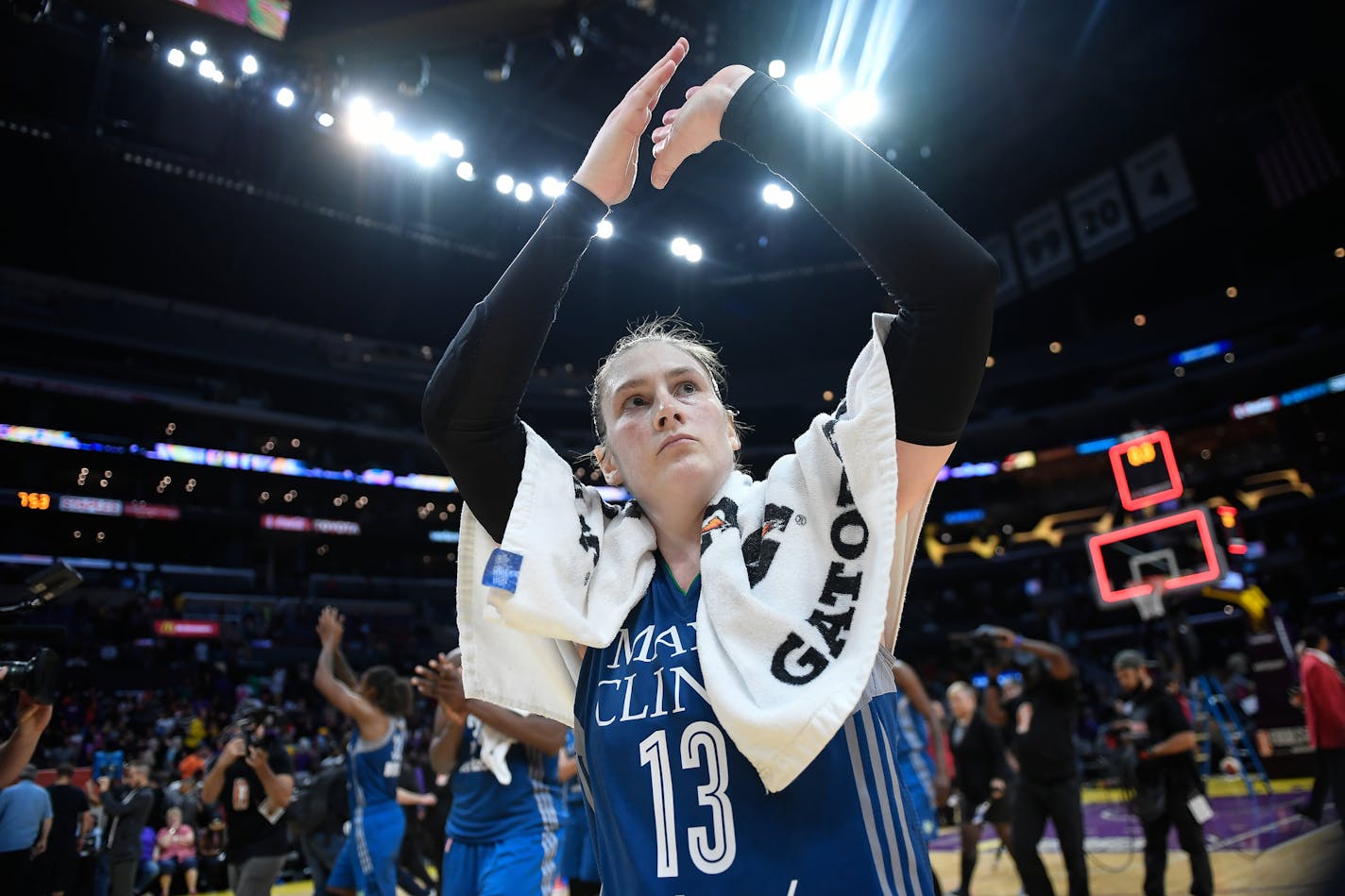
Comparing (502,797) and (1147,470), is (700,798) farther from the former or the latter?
(1147,470)

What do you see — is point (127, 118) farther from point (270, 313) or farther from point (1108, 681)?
point (1108, 681)

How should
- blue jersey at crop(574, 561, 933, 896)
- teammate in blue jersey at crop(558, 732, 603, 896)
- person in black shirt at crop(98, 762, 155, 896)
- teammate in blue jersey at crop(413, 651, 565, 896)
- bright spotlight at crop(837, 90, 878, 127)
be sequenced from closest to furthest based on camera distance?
blue jersey at crop(574, 561, 933, 896) → teammate in blue jersey at crop(413, 651, 565, 896) → teammate in blue jersey at crop(558, 732, 603, 896) → person in black shirt at crop(98, 762, 155, 896) → bright spotlight at crop(837, 90, 878, 127)

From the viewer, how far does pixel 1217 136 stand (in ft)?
69.0

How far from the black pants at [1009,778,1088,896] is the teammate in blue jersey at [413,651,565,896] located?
3579mm

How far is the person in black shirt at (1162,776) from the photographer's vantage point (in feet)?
19.8

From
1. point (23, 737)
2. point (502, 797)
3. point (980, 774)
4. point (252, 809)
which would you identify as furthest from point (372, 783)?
point (980, 774)

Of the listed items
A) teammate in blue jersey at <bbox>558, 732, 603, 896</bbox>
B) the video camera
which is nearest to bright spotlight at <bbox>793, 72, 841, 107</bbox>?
teammate in blue jersey at <bbox>558, 732, 603, 896</bbox>

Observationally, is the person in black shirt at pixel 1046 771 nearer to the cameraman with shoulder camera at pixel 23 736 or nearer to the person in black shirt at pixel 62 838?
the cameraman with shoulder camera at pixel 23 736

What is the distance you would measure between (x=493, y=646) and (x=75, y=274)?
33432mm

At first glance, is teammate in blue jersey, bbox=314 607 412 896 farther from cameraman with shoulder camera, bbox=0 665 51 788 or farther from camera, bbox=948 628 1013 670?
camera, bbox=948 628 1013 670

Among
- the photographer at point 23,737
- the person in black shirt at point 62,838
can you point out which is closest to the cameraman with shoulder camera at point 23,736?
the photographer at point 23,737

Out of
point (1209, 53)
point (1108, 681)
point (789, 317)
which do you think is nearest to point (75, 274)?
point (789, 317)

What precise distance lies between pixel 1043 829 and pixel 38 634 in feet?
22.0

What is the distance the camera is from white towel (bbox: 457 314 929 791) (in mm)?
1303
